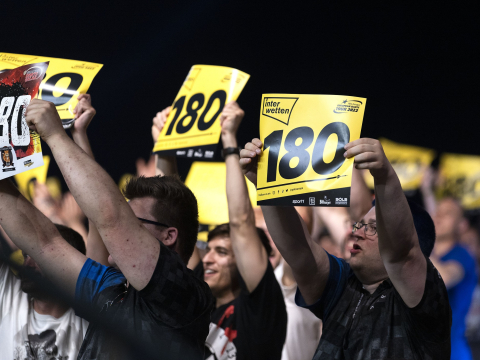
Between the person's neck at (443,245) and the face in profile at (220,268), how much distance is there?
137cm

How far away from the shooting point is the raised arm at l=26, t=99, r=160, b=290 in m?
1.30

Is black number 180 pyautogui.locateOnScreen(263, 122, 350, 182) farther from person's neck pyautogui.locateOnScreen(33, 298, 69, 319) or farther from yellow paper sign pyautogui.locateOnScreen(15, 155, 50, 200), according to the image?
yellow paper sign pyautogui.locateOnScreen(15, 155, 50, 200)

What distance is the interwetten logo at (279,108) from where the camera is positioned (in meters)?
1.64

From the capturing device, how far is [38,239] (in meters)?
1.73

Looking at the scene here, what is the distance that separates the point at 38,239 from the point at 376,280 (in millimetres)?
1137

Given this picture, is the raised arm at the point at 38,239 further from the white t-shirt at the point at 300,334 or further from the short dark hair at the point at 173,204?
the white t-shirt at the point at 300,334

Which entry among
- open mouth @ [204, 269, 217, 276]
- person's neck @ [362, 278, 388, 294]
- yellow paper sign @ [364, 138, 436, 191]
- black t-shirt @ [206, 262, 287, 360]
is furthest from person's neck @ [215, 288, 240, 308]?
yellow paper sign @ [364, 138, 436, 191]

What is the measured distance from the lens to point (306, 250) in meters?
1.78

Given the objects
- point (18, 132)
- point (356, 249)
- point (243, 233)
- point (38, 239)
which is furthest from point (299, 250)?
point (18, 132)

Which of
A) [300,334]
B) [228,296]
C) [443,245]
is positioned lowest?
[300,334]

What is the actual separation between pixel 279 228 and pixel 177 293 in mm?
504

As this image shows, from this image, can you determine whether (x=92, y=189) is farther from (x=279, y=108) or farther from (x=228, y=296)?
(x=228, y=296)

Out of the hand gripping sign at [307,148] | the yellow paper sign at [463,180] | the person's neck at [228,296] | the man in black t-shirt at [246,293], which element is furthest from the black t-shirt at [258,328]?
the yellow paper sign at [463,180]

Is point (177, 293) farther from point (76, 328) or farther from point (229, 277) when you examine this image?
point (229, 277)
